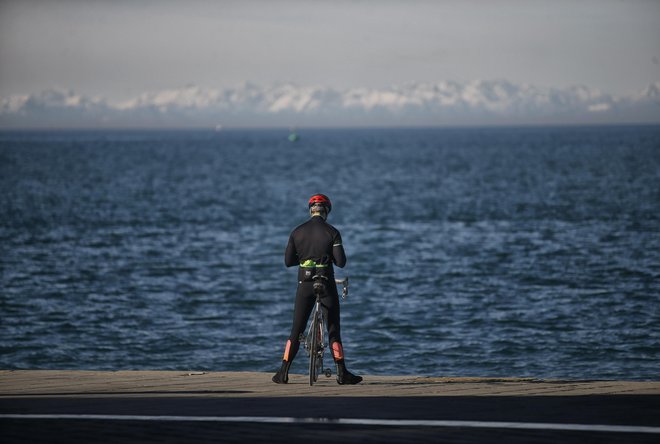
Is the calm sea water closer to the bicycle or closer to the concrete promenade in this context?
the bicycle

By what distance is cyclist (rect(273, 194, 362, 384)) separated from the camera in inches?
497

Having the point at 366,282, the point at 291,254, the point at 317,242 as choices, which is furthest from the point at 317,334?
the point at 366,282

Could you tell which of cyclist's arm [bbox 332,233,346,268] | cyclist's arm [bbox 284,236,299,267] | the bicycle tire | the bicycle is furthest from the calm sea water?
cyclist's arm [bbox 332,233,346,268]

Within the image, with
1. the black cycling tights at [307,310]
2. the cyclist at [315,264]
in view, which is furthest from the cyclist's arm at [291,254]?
the black cycling tights at [307,310]

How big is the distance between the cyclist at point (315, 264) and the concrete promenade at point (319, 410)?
34 centimetres

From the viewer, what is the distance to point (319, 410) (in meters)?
10.7

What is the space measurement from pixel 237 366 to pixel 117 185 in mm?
69149

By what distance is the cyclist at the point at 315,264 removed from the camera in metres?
12.6

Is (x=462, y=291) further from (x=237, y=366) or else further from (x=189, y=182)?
(x=189, y=182)

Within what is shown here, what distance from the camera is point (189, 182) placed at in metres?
97.4

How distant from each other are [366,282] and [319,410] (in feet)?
80.2

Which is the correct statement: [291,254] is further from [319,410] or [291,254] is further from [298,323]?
[319,410]

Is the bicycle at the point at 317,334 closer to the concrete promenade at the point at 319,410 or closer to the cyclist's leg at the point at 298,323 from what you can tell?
the cyclist's leg at the point at 298,323

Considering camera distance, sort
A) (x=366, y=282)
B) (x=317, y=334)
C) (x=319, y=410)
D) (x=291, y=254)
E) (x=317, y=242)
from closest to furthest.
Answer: (x=319, y=410), (x=317, y=242), (x=291, y=254), (x=317, y=334), (x=366, y=282)
